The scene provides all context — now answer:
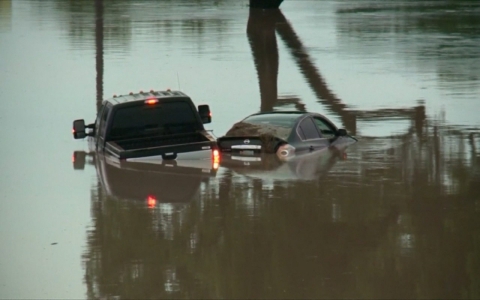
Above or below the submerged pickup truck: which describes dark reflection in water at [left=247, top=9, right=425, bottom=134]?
above

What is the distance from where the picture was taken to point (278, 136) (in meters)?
25.3

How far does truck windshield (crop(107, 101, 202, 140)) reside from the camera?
22781mm

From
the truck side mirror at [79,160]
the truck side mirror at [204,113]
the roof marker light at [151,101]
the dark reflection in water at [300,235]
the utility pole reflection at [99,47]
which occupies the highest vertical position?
the utility pole reflection at [99,47]

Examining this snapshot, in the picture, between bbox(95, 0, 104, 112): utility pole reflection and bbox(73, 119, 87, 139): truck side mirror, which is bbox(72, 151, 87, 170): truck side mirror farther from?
bbox(95, 0, 104, 112): utility pole reflection

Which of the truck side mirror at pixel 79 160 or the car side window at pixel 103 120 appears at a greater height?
the car side window at pixel 103 120

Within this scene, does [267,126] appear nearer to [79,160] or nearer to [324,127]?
[324,127]

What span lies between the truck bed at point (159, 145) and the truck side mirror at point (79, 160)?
1.72 m

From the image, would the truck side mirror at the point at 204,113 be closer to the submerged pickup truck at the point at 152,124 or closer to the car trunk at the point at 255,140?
the car trunk at the point at 255,140

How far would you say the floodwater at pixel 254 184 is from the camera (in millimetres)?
14812

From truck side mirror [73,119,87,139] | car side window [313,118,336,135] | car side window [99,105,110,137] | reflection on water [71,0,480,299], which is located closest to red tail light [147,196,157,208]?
reflection on water [71,0,480,299]

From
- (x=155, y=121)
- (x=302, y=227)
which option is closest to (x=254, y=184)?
(x=155, y=121)

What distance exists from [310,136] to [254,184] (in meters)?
4.16

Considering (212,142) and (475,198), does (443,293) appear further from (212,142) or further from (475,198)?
(212,142)

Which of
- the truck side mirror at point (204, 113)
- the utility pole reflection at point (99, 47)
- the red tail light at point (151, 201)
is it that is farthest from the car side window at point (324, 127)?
the utility pole reflection at point (99, 47)
